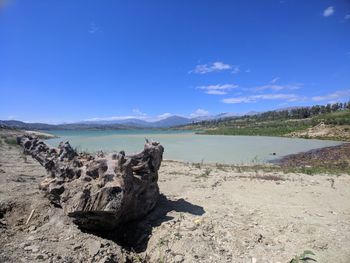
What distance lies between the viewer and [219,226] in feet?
19.7

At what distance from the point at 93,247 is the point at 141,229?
1245 millimetres

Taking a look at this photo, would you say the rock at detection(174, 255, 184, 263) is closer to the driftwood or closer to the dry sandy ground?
the dry sandy ground

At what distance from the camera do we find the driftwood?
16.9ft

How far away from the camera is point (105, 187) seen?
520 centimetres

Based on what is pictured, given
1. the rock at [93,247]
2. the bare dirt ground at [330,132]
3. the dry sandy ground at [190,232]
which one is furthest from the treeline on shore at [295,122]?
the rock at [93,247]

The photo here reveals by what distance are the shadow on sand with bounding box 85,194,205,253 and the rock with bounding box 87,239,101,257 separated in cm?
43

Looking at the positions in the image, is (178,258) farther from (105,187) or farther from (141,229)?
(105,187)

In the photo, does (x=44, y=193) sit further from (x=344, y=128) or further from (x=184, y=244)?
(x=344, y=128)

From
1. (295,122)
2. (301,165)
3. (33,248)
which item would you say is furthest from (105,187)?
(295,122)

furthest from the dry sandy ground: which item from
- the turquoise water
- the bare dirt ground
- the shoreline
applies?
the bare dirt ground

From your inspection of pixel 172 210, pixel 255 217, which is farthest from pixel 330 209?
pixel 172 210

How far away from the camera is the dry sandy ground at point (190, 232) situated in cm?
484

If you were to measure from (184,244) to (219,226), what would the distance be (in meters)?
1.10

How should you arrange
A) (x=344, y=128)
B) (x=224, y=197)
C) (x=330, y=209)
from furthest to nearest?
1. (x=344, y=128)
2. (x=224, y=197)
3. (x=330, y=209)
